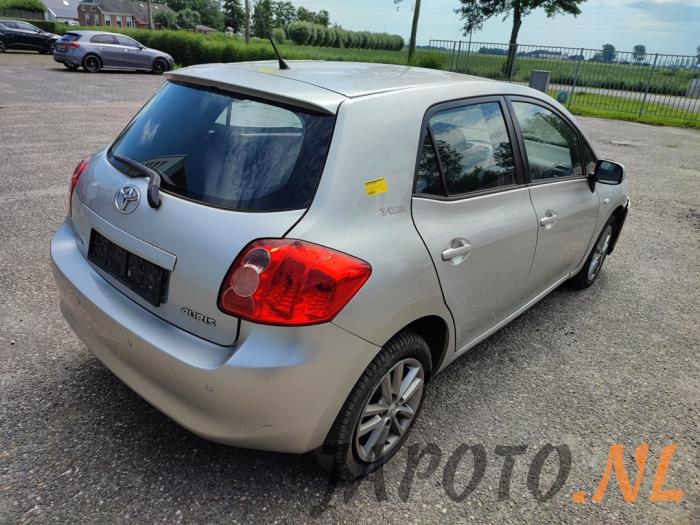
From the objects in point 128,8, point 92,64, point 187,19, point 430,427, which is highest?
point 128,8

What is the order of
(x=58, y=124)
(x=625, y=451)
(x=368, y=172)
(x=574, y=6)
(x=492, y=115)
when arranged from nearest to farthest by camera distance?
1. (x=368, y=172)
2. (x=625, y=451)
3. (x=492, y=115)
4. (x=58, y=124)
5. (x=574, y=6)

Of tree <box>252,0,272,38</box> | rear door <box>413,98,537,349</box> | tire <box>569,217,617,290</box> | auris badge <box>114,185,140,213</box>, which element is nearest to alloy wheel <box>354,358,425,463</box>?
rear door <box>413,98,537,349</box>

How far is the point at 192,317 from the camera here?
191cm

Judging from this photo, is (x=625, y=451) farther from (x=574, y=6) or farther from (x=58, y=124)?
(x=574, y=6)

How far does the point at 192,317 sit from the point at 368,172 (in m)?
0.87

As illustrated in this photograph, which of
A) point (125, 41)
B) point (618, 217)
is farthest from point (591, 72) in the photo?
point (125, 41)

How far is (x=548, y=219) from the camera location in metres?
3.16

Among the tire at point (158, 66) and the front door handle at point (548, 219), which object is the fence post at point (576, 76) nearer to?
the tire at point (158, 66)

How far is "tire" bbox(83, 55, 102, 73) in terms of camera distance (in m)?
20.4

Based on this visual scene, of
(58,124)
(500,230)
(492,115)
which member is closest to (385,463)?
(500,230)

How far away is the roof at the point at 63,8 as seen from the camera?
357ft

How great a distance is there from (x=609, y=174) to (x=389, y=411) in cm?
260

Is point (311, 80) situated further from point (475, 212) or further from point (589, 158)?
point (589, 158)

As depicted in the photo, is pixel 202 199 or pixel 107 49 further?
pixel 107 49
